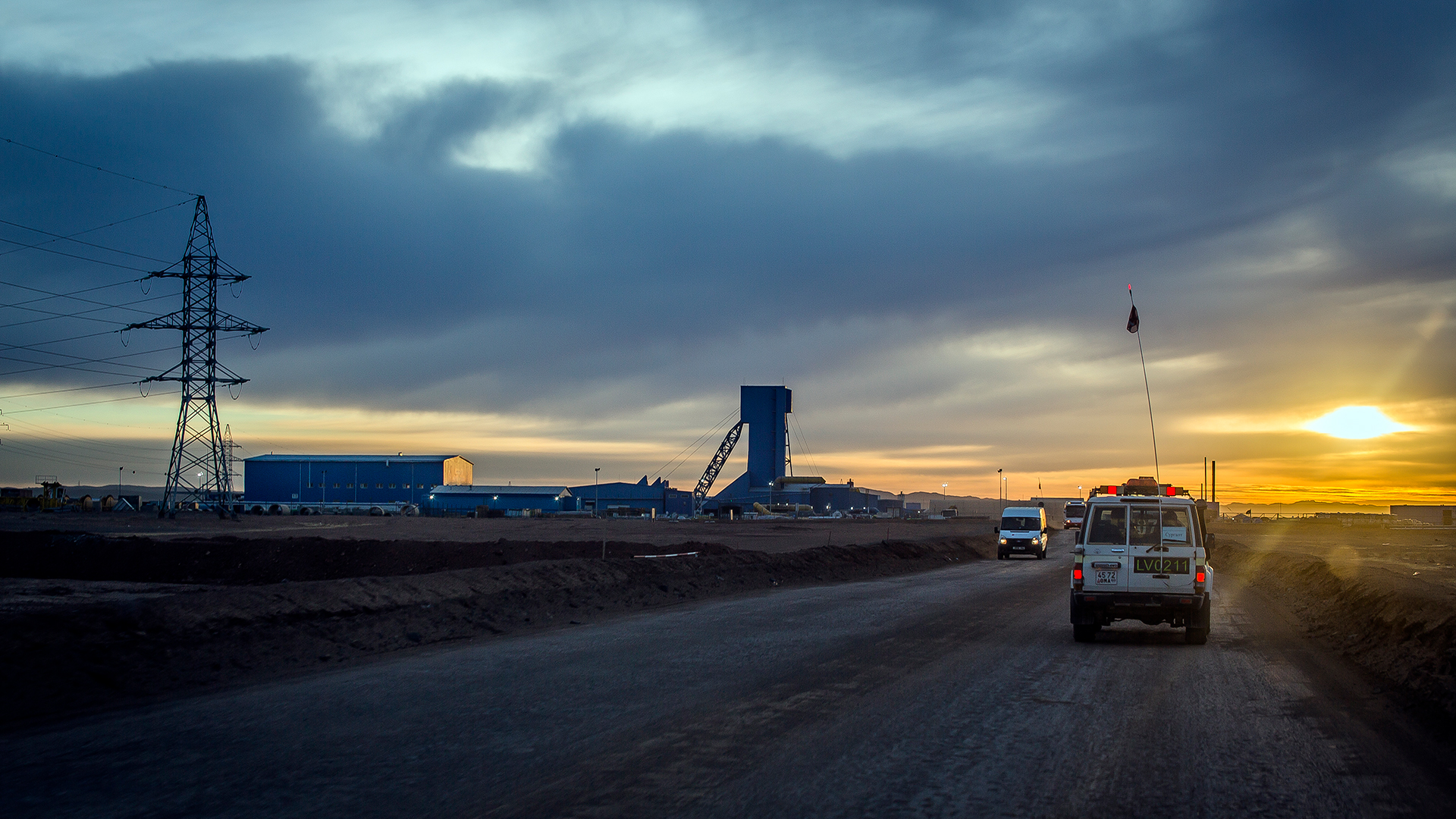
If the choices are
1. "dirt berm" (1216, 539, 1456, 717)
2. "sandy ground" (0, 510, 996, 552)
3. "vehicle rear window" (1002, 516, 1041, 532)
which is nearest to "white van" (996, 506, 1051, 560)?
"vehicle rear window" (1002, 516, 1041, 532)

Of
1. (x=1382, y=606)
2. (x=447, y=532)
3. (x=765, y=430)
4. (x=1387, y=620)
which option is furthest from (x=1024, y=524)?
(x=765, y=430)

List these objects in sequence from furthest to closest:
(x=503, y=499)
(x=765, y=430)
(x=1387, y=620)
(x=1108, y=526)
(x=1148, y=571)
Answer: (x=503, y=499)
(x=765, y=430)
(x=1387, y=620)
(x=1108, y=526)
(x=1148, y=571)

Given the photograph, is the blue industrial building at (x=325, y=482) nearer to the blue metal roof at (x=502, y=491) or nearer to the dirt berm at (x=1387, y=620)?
the blue metal roof at (x=502, y=491)

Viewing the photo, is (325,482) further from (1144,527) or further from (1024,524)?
(1144,527)

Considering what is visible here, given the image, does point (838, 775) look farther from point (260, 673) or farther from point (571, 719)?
point (260, 673)

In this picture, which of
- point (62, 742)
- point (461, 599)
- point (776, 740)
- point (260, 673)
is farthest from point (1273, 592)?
point (62, 742)

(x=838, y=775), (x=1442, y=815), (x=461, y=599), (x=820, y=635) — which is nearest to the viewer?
(x=1442, y=815)

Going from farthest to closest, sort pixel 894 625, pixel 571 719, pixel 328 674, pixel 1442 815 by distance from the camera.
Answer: pixel 894 625, pixel 328 674, pixel 571 719, pixel 1442 815

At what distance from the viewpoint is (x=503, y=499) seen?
133125 mm

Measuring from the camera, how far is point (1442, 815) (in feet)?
19.5

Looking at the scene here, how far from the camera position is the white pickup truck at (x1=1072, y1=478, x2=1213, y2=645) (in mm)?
13898

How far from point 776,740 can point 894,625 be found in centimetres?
846

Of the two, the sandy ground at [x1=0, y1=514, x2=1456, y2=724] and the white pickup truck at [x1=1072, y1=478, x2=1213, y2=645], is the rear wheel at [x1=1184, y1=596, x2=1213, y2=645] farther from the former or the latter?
the sandy ground at [x1=0, y1=514, x2=1456, y2=724]

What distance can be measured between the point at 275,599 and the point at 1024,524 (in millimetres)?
34782
